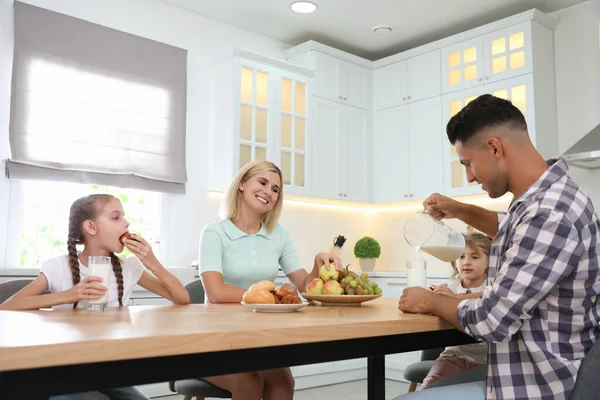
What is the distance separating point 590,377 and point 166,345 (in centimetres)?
78

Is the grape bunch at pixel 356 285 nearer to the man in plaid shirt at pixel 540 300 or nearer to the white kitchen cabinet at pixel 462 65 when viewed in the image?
the man in plaid shirt at pixel 540 300

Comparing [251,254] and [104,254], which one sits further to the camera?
[251,254]

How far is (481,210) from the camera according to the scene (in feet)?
5.99

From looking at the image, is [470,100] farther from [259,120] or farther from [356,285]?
[356,285]

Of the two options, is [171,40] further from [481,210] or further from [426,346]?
[426,346]

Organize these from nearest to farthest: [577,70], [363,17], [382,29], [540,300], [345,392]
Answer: [540,300]
[345,392]
[577,70]
[363,17]
[382,29]

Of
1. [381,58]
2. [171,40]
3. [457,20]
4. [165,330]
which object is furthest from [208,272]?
[381,58]

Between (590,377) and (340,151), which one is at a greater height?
(340,151)

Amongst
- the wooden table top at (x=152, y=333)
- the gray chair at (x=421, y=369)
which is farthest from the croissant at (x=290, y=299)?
the gray chair at (x=421, y=369)

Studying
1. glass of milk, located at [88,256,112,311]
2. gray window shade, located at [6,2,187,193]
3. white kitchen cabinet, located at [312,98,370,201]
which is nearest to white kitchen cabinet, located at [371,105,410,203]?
white kitchen cabinet, located at [312,98,370,201]

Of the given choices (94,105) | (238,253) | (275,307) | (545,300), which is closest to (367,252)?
(94,105)

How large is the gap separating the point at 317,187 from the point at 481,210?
320 centimetres

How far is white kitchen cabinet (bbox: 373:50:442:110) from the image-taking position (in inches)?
197

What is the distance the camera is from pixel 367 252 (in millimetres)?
5195
